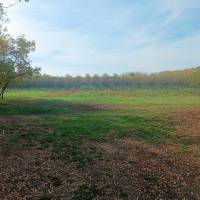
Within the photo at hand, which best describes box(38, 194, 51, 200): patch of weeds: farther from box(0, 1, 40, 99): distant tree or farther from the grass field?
box(0, 1, 40, 99): distant tree

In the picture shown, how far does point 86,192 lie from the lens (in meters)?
17.4

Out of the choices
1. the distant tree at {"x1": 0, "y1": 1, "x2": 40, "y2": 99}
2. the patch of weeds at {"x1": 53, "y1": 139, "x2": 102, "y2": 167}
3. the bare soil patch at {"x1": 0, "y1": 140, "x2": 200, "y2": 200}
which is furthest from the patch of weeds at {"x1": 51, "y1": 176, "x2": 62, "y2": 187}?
the distant tree at {"x1": 0, "y1": 1, "x2": 40, "y2": 99}

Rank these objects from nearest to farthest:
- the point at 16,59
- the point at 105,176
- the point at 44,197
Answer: the point at 44,197 < the point at 105,176 < the point at 16,59

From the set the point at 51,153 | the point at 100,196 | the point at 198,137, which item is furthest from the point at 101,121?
the point at 100,196

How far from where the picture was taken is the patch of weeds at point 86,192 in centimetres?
1680

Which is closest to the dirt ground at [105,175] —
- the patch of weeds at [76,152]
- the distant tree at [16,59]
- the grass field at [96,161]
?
the grass field at [96,161]

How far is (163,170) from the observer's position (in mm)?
21594

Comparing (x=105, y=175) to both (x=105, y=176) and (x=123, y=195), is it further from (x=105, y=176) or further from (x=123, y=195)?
(x=123, y=195)

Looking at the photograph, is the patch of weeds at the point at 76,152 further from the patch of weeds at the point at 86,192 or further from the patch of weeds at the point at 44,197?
the patch of weeds at the point at 44,197

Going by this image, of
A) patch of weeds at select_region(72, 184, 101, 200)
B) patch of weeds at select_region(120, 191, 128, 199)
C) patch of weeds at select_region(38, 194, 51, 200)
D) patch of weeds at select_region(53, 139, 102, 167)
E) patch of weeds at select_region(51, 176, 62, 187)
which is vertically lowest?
patch of weeds at select_region(120, 191, 128, 199)

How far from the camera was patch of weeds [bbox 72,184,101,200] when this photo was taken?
16.8 m

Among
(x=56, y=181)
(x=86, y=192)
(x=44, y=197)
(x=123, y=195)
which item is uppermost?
(x=56, y=181)

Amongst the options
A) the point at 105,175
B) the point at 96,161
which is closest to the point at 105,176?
the point at 105,175

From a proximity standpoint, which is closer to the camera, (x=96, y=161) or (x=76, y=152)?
(x=96, y=161)
